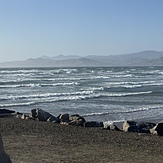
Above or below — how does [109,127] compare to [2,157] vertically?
below

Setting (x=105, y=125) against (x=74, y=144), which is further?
(x=105, y=125)

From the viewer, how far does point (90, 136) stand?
14906 millimetres

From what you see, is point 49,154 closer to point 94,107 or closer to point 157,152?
point 157,152

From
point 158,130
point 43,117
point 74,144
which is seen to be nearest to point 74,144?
point 74,144

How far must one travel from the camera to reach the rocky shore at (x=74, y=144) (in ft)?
37.3

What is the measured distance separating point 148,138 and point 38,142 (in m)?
4.38

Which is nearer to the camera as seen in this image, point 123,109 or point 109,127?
point 109,127

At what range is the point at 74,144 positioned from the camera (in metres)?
13.4

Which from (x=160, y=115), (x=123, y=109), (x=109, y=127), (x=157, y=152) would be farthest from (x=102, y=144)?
(x=123, y=109)

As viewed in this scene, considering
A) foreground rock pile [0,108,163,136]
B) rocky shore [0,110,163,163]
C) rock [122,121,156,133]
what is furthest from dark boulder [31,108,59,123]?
rock [122,121,156,133]

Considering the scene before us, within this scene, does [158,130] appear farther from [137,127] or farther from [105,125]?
[105,125]

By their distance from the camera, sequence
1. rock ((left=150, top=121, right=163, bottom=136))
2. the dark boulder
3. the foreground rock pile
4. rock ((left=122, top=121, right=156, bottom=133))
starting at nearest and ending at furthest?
rock ((left=150, top=121, right=163, bottom=136)) < the foreground rock pile < rock ((left=122, top=121, right=156, bottom=133)) < the dark boulder

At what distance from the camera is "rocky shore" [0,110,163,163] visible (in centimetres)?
1138

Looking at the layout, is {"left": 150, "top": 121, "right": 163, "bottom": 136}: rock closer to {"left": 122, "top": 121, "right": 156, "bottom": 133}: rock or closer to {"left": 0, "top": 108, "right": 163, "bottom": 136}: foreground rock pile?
{"left": 0, "top": 108, "right": 163, "bottom": 136}: foreground rock pile
